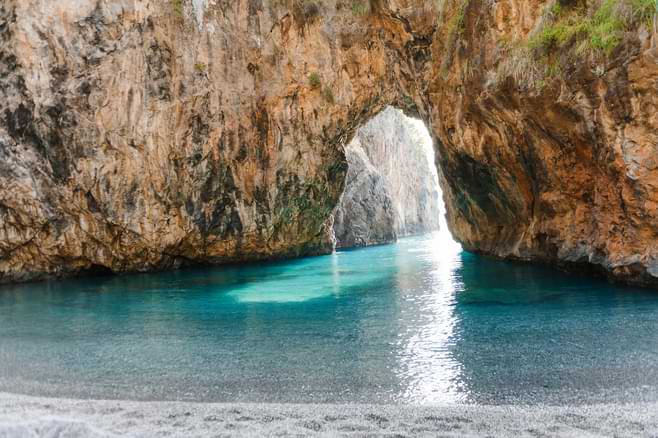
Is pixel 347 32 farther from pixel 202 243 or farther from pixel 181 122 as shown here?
pixel 202 243

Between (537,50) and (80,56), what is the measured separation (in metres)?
16.2

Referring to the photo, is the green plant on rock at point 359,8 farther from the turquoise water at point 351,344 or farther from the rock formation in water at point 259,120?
the turquoise water at point 351,344

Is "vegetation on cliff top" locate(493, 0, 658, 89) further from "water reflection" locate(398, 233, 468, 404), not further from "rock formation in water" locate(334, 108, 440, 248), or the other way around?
"rock formation in water" locate(334, 108, 440, 248)

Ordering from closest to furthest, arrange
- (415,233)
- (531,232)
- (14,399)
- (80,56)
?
(14,399), (531,232), (80,56), (415,233)

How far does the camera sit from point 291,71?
20.3 m

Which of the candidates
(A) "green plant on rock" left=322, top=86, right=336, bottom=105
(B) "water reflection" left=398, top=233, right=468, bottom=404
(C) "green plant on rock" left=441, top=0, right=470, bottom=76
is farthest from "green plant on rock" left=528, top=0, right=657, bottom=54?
(A) "green plant on rock" left=322, top=86, right=336, bottom=105

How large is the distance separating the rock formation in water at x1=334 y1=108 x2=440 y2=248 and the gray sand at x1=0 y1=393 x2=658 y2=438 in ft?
93.1

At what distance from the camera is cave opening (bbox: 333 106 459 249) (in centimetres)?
3816

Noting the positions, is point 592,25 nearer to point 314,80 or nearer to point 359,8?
point 359,8

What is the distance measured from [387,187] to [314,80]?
23.1 metres

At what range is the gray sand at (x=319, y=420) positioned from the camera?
4055 mm

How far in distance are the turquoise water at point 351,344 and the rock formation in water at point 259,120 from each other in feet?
10.8

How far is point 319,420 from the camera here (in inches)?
179

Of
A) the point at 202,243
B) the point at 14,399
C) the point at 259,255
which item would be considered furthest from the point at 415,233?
the point at 14,399
